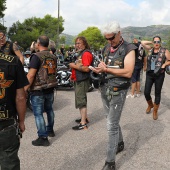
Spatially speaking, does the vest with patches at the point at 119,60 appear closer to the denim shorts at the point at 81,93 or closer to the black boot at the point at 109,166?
the black boot at the point at 109,166

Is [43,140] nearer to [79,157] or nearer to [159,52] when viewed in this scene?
[79,157]

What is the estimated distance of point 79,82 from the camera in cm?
488

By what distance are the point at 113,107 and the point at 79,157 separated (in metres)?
1.00

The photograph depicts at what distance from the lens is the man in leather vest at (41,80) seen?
3.85 metres

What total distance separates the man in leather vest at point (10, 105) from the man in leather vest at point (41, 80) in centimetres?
161

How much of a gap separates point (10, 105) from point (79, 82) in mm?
2749

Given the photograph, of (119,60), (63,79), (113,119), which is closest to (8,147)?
(113,119)

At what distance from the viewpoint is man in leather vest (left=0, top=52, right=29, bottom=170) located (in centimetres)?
208

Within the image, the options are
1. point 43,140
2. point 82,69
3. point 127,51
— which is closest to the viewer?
point 127,51

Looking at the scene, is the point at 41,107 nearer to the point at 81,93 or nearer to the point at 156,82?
the point at 81,93

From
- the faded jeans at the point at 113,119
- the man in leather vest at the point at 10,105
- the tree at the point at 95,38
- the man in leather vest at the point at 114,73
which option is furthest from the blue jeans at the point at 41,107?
the tree at the point at 95,38

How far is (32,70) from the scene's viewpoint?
3822 mm

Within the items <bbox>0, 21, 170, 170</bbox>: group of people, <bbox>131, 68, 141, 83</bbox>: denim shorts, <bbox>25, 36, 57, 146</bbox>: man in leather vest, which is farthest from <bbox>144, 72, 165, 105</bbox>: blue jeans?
<bbox>25, 36, 57, 146</bbox>: man in leather vest

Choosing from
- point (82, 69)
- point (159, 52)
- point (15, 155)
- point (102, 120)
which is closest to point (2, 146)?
point (15, 155)
